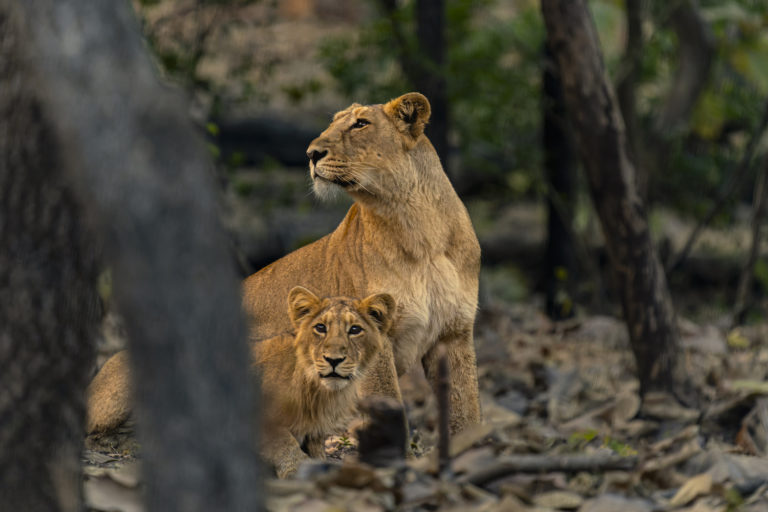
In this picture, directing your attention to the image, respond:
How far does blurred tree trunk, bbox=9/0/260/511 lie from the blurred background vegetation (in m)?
5.58

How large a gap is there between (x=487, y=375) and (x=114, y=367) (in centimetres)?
409

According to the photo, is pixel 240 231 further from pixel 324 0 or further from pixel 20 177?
pixel 20 177

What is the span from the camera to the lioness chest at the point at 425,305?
17.3 ft

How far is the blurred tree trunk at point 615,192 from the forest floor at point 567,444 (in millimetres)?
452

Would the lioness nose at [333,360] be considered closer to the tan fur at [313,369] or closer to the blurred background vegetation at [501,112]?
the tan fur at [313,369]

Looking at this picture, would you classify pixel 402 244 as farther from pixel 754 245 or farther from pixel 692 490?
pixel 754 245

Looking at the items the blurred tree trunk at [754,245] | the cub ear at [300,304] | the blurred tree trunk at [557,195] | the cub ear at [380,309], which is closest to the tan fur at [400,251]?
the cub ear at [380,309]

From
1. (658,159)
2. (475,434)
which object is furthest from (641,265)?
(658,159)

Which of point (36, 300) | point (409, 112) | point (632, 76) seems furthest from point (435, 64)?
point (36, 300)

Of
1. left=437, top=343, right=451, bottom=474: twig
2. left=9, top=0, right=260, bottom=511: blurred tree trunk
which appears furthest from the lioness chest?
left=9, top=0, right=260, bottom=511: blurred tree trunk

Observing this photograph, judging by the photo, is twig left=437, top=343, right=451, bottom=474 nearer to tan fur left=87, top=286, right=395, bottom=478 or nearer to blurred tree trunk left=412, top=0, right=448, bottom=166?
tan fur left=87, top=286, right=395, bottom=478

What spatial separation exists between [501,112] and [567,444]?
8155 mm

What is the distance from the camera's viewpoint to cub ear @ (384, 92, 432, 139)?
5.40m

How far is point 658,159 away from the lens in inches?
554
